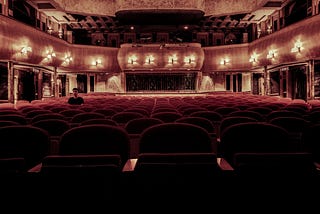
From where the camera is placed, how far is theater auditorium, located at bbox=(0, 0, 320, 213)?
5.03ft

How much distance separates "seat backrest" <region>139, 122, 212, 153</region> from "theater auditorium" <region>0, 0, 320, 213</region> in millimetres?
10

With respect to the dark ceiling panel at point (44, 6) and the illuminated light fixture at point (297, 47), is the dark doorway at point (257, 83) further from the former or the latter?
the dark ceiling panel at point (44, 6)

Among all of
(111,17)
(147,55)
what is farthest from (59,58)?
(147,55)

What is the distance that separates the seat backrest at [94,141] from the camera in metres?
2.88

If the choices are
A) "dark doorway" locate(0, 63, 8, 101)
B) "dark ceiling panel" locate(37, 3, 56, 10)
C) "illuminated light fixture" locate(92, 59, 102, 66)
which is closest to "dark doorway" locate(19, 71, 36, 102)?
"dark doorway" locate(0, 63, 8, 101)

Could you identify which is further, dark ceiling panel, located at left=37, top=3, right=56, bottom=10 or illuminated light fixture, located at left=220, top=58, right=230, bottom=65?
illuminated light fixture, located at left=220, top=58, right=230, bottom=65

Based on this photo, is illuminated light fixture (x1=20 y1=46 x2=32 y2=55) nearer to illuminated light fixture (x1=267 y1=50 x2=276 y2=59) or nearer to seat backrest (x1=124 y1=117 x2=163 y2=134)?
seat backrest (x1=124 y1=117 x2=163 y2=134)

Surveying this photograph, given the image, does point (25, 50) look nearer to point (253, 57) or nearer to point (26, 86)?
point (26, 86)

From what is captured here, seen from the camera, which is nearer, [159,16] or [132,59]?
[159,16]

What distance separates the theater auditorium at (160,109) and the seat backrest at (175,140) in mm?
10

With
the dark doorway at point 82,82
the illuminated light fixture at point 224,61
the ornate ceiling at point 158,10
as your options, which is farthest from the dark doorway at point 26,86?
the illuminated light fixture at point 224,61

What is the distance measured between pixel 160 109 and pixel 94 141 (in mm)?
4456

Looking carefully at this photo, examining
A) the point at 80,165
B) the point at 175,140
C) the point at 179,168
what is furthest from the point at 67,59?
the point at 179,168

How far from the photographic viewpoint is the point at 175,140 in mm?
2881
